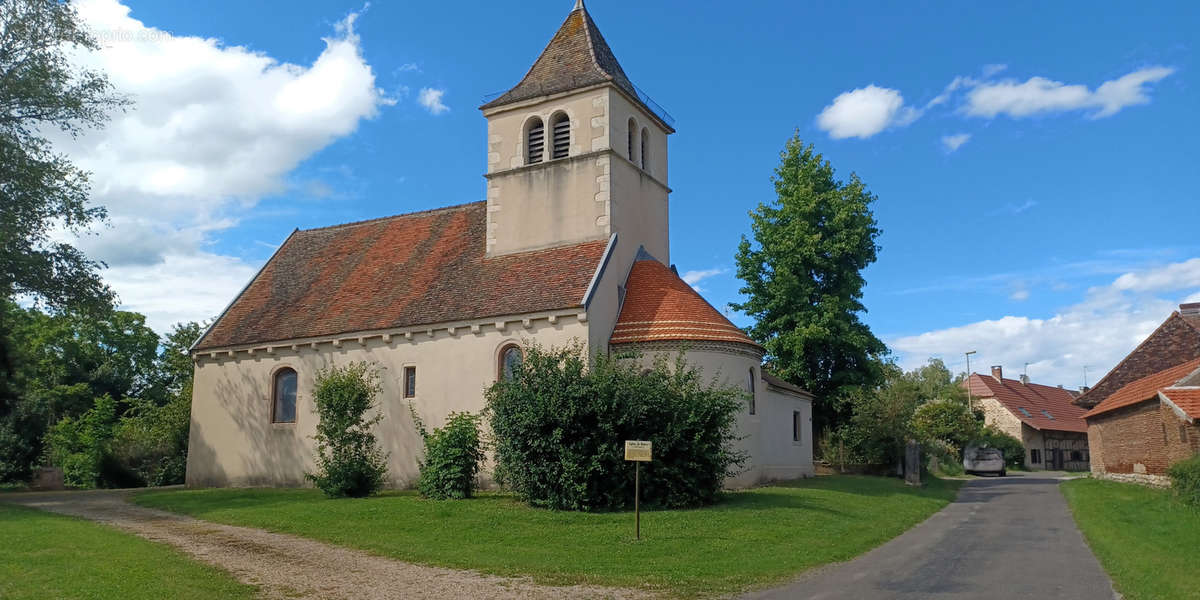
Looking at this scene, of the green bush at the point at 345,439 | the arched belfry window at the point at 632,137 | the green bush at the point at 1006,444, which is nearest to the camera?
the green bush at the point at 345,439

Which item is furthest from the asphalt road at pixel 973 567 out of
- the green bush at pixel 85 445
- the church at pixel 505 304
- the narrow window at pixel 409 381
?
the green bush at pixel 85 445

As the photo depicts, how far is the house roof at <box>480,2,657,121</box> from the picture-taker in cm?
2922

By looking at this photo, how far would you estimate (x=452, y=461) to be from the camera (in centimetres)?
2248

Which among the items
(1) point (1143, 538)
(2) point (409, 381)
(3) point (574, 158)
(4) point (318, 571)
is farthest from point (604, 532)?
(3) point (574, 158)

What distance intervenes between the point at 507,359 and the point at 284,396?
9.13 metres

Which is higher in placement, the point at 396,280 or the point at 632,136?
the point at 632,136

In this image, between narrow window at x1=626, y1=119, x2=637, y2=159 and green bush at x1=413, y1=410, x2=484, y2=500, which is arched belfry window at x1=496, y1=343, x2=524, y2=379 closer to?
green bush at x1=413, y1=410, x2=484, y2=500

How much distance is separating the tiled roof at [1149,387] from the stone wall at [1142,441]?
0.77ft

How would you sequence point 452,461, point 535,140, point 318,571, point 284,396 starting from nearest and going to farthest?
1. point 318,571
2. point 452,461
3. point 535,140
4. point 284,396

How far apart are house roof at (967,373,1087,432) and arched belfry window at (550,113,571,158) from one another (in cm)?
4633

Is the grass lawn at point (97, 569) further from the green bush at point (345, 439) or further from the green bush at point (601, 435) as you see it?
the green bush at point (601, 435)

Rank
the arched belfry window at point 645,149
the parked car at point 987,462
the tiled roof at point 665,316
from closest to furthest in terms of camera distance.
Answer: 1. the tiled roof at point 665,316
2. the arched belfry window at point 645,149
3. the parked car at point 987,462

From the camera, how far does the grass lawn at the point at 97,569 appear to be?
11.5 metres

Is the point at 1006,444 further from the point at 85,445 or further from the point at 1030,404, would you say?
the point at 85,445
